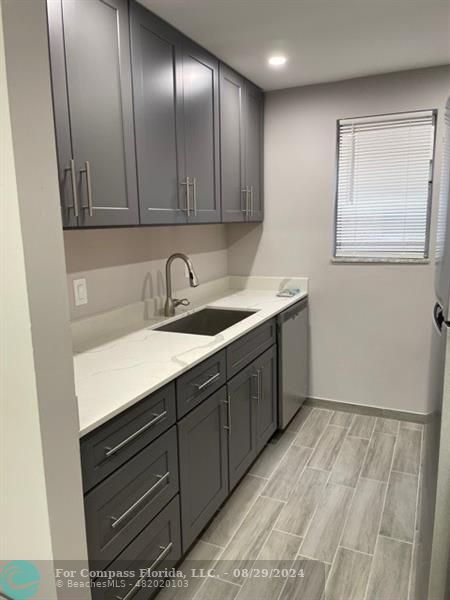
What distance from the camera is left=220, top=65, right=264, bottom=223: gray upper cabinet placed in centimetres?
264

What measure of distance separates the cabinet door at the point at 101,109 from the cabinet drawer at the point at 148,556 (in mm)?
1133

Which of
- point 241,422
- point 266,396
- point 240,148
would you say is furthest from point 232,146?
point 241,422

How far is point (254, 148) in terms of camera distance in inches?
122

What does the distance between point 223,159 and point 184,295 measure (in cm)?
90

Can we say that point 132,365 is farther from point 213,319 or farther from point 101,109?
point 213,319

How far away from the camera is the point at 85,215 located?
5.11 ft

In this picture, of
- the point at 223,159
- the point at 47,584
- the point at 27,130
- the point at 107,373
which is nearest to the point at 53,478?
the point at 47,584


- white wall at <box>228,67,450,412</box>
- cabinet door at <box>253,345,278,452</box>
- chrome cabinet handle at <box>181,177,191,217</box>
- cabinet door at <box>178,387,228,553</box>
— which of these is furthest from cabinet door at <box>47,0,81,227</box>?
white wall at <box>228,67,450,412</box>

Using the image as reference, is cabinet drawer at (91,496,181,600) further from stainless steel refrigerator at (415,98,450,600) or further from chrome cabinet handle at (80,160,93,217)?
chrome cabinet handle at (80,160,93,217)

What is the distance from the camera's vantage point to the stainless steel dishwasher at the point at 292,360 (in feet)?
9.30

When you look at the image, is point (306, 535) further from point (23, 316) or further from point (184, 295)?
point (23, 316)

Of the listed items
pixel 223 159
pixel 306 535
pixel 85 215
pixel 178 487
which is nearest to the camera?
pixel 85 215

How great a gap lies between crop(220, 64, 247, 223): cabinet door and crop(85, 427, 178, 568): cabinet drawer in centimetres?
157

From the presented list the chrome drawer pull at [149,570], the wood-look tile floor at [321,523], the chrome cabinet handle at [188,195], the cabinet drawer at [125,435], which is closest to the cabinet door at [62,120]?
the cabinet drawer at [125,435]
